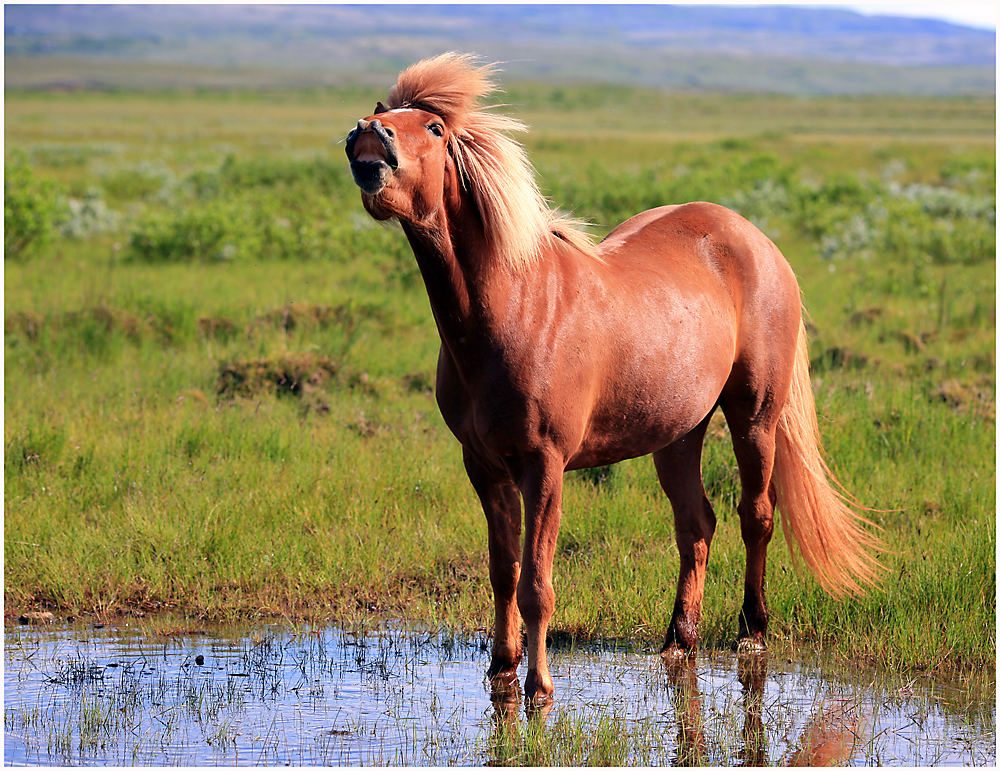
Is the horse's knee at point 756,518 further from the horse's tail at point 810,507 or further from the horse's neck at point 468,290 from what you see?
the horse's neck at point 468,290

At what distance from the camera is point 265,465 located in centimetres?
708

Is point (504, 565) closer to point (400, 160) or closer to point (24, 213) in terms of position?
point (400, 160)

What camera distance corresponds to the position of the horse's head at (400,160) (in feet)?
12.2

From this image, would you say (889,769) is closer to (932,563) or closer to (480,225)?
(932,563)

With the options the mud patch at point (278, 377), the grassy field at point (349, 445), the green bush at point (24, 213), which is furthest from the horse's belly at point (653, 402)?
the green bush at point (24, 213)

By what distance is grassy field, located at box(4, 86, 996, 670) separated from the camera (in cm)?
565

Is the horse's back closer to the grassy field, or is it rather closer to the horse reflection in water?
the grassy field

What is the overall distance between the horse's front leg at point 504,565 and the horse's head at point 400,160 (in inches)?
49.1

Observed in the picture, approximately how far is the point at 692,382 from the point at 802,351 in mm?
1087

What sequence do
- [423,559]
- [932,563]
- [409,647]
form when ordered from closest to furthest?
1. [409,647]
2. [932,563]
3. [423,559]

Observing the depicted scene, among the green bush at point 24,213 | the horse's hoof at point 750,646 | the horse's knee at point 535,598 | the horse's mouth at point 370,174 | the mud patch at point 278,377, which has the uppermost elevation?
the horse's mouth at point 370,174

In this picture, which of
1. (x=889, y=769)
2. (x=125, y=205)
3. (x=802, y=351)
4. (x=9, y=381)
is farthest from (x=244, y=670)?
(x=125, y=205)

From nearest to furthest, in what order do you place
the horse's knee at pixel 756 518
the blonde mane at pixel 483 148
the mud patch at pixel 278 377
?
1. the blonde mane at pixel 483 148
2. the horse's knee at pixel 756 518
3. the mud patch at pixel 278 377

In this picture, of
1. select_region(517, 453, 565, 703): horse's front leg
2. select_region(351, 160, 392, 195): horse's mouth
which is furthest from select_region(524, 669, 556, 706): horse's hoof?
select_region(351, 160, 392, 195): horse's mouth
